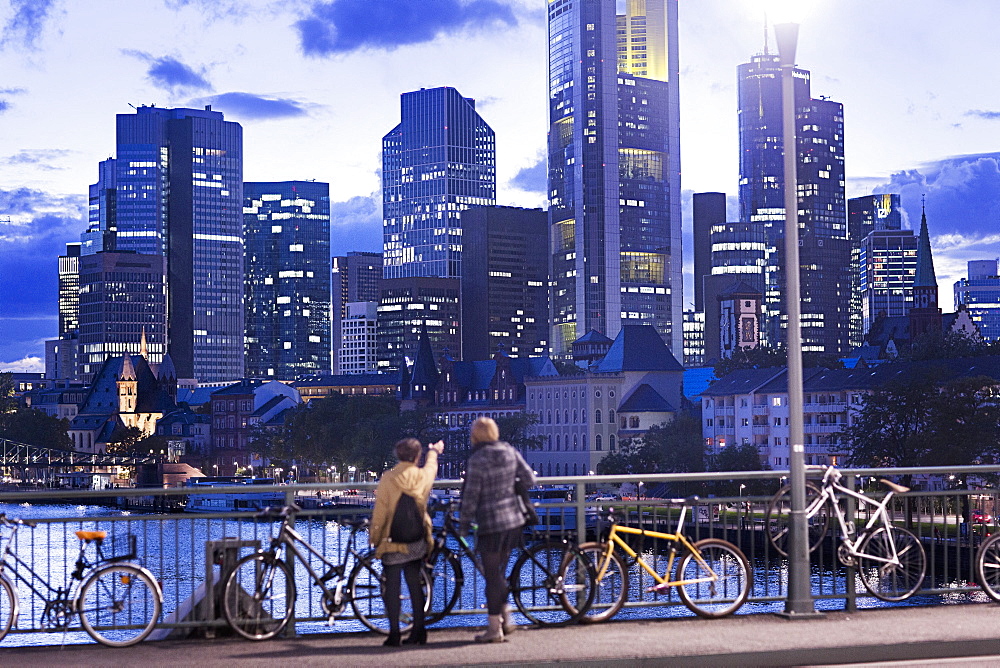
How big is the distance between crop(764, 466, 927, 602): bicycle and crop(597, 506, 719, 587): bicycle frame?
119cm

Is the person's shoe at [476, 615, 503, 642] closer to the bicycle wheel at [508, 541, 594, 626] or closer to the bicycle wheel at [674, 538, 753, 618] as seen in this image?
the bicycle wheel at [508, 541, 594, 626]

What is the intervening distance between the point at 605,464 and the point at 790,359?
460 feet

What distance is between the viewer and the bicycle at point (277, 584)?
1384cm

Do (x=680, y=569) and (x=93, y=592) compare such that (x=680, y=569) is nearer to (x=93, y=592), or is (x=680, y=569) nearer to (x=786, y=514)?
(x=786, y=514)

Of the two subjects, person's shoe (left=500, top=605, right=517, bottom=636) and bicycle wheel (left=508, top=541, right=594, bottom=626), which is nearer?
person's shoe (left=500, top=605, right=517, bottom=636)

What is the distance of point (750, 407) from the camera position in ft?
483

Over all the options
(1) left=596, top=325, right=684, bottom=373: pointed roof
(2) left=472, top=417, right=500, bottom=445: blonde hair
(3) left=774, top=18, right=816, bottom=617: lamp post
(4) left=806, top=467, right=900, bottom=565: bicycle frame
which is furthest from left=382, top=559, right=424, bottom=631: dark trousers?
(1) left=596, top=325, right=684, bottom=373: pointed roof

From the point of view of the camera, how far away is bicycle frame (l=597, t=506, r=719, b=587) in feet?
47.0

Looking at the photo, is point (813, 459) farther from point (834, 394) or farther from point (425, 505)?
point (425, 505)

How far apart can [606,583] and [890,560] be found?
11.8 feet

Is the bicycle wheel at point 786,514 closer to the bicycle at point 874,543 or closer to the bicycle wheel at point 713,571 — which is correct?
the bicycle at point 874,543

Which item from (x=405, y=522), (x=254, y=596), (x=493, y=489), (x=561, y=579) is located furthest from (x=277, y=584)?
(x=561, y=579)

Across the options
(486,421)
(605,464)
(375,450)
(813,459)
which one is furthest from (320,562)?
(375,450)

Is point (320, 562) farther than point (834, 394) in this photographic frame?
No
